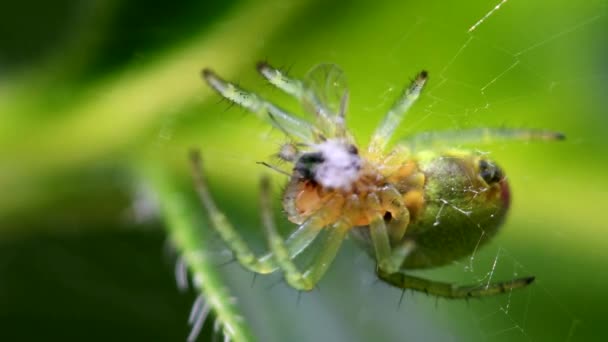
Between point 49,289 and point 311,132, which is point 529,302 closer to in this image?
point 311,132

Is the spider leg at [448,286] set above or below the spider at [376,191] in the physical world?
below

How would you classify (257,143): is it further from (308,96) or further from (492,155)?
(492,155)

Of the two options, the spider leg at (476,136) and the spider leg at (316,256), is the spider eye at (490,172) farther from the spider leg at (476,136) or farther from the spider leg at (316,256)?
the spider leg at (316,256)

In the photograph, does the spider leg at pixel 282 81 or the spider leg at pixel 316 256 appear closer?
the spider leg at pixel 316 256

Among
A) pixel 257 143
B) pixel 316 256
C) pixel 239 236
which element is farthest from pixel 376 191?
pixel 257 143

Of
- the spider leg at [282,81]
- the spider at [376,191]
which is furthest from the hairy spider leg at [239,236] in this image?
the spider leg at [282,81]

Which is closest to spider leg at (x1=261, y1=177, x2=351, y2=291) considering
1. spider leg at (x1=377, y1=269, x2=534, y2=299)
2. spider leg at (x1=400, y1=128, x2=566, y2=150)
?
spider leg at (x1=377, y1=269, x2=534, y2=299)

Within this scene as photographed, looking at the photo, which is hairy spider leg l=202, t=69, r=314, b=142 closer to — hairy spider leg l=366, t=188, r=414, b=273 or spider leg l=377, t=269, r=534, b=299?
hairy spider leg l=366, t=188, r=414, b=273
